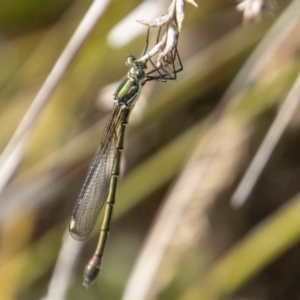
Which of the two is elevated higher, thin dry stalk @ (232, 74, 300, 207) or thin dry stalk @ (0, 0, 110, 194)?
thin dry stalk @ (0, 0, 110, 194)

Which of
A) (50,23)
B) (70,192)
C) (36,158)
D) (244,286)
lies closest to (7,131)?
(36,158)

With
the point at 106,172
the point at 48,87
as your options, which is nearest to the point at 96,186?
the point at 106,172

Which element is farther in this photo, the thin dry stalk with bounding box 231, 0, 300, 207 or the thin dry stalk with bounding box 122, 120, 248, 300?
the thin dry stalk with bounding box 122, 120, 248, 300

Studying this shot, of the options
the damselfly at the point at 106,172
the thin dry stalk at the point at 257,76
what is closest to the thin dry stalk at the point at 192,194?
the thin dry stalk at the point at 257,76

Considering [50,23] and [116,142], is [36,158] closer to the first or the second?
[116,142]

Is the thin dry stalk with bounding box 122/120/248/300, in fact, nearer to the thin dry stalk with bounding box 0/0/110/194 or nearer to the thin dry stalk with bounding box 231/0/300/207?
the thin dry stalk with bounding box 231/0/300/207

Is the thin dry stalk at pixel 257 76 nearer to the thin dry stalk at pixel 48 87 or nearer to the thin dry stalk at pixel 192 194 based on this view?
the thin dry stalk at pixel 192 194

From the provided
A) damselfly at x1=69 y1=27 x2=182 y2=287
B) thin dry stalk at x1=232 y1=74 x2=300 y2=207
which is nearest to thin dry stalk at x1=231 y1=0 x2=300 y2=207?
thin dry stalk at x1=232 y1=74 x2=300 y2=207

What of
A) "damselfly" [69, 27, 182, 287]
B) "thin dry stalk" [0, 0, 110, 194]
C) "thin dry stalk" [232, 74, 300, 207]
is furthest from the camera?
"damselfly" [69, 27, 182, 287]
